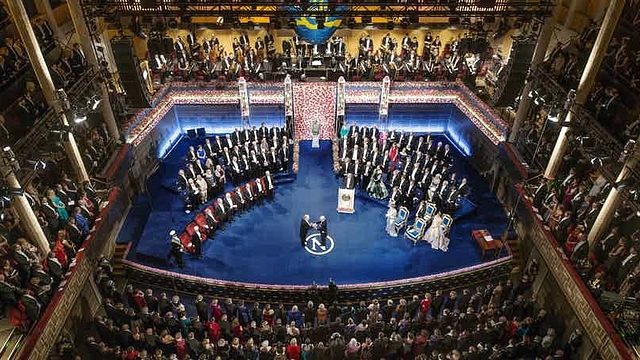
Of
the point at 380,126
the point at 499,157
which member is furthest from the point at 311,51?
the point at 499,157

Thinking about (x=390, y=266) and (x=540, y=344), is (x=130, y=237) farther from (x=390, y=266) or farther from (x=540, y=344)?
(x=540, y=344)

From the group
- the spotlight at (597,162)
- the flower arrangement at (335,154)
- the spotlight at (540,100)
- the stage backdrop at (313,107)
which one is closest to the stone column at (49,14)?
the stage backdrop at (313,107)

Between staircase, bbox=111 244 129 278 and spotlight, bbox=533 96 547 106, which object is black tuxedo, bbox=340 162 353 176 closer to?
spotlight, bbox=533 96 547 106

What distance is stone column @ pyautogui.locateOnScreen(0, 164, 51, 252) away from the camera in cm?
938

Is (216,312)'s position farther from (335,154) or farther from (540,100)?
(540,100)

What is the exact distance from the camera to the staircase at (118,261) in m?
12.2

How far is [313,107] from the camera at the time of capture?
56.2ft

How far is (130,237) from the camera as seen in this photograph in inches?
501

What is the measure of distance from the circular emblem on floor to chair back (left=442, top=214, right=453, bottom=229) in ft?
10.0

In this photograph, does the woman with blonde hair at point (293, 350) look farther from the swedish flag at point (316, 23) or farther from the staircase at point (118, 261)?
the swedish flag at point (316, 23)

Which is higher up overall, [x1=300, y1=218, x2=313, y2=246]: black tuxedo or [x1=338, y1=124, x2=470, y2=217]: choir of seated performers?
[x1=338, y1=124, x2=470, y2=217]: choir of seated performers

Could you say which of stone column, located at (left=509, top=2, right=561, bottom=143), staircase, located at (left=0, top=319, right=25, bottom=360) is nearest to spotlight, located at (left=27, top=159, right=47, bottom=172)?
staircase, located at (left=0, top=319, right=25, bottom=360)

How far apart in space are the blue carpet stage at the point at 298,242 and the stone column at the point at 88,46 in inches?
103

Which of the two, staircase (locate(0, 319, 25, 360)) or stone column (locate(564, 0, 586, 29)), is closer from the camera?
staircase (locate(0, 319, 25, 360))
